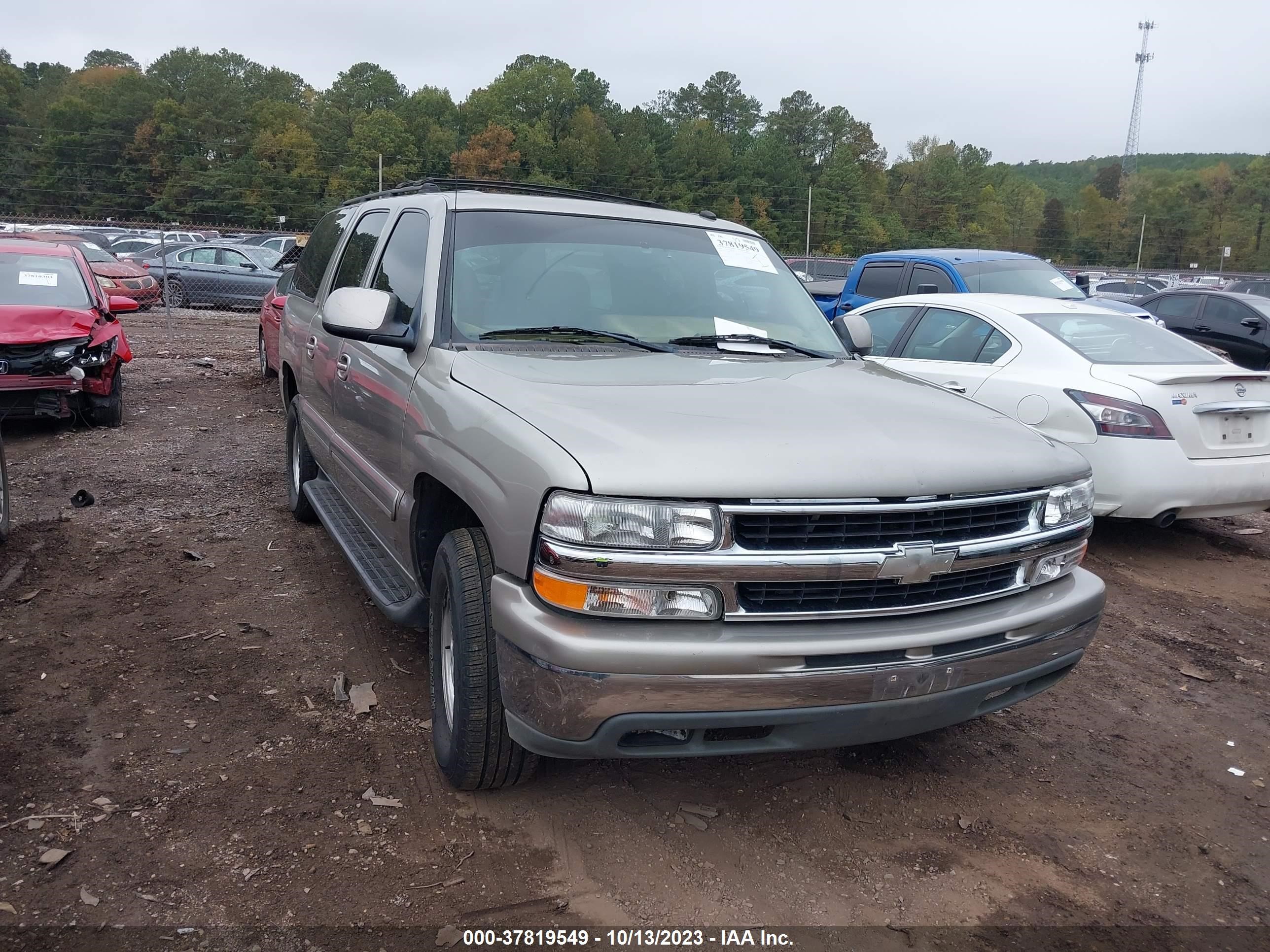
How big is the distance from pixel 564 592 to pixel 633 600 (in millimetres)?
176

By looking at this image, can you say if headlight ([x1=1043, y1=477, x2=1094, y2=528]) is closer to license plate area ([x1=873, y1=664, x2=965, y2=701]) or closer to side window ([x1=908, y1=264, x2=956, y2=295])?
license plate area ([x1=873, y1=664, x2=965, y2=701])

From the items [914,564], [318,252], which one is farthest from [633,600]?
Result: [318,252]

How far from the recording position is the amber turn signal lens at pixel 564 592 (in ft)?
8.00

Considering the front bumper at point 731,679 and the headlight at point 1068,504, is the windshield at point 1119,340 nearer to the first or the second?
the headlight at point 1068,504

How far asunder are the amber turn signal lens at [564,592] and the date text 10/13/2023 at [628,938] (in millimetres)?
842

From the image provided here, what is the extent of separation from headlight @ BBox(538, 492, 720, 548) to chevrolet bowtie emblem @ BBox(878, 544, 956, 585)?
0.48 meters

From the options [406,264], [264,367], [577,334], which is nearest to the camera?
[577,334]

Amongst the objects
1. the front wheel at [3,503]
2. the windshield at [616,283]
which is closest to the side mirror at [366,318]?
the windshield at [616,283]

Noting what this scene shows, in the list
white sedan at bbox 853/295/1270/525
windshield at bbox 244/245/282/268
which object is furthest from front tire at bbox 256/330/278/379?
windshield at bbox 244/245/282/268

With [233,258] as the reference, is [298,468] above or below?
below

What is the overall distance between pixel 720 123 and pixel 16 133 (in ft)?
220

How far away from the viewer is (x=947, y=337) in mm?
6941

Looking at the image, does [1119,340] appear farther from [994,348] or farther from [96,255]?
[96,255]

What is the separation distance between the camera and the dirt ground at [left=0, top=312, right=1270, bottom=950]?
2.62 meters
